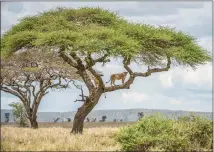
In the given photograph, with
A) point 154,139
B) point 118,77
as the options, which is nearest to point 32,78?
point 118,77

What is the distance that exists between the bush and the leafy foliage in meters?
4.70

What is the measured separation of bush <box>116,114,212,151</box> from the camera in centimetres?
1593

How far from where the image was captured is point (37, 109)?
33062 mm

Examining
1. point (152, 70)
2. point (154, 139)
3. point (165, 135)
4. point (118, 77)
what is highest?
point (152, 70)

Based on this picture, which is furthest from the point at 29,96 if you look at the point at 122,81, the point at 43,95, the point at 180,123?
the point at 180,123

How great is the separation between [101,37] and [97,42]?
0.82 m

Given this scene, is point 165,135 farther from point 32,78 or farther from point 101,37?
point 32,78

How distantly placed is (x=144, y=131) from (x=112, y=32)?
6169 millimetres

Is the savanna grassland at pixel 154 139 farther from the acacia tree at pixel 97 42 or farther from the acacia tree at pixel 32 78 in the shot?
the acacia tree at pixel 32 78

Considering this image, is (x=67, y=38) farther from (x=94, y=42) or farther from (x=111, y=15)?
(x=111, y=15)

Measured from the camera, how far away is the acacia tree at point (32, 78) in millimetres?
30500

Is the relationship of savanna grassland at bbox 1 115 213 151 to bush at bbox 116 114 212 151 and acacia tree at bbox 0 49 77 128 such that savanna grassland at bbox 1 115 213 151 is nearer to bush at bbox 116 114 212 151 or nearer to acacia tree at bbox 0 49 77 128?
bush at bbox 116 114 212 151

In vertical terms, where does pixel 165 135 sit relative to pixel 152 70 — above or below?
below

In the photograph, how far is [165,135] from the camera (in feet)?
52.5
